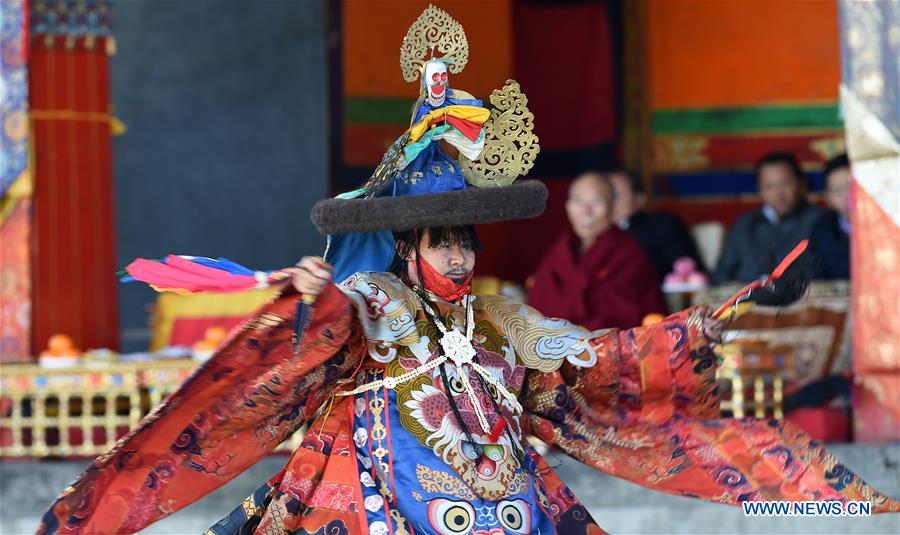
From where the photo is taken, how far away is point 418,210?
310cm

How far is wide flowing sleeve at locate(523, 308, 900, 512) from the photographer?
3.47 meters

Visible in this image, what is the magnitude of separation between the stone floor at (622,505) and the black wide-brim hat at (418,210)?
2.43 m

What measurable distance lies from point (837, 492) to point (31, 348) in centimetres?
388

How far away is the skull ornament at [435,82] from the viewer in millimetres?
3303

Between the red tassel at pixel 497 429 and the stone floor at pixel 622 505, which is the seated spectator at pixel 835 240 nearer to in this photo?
the stone floor at pixel 622 505

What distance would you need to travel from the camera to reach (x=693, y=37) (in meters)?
9.48

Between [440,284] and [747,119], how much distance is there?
6.46 metres

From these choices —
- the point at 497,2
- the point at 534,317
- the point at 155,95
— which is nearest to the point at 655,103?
the point at 497,2

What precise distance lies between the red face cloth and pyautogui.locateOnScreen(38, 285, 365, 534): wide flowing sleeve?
21cm

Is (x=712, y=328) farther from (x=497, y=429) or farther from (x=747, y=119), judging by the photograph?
(x=747, y=119)

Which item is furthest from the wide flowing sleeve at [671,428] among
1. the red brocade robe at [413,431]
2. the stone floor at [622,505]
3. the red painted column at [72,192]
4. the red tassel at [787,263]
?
the red painted column at [72,192]

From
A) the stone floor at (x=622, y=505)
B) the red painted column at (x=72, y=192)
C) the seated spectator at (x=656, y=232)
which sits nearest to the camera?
the stone floor at (x=622, y=505)

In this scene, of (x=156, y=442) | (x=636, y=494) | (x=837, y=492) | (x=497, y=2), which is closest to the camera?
(x=156, y=442)

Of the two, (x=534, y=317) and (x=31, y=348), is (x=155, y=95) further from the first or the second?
(x=534, y=317)
